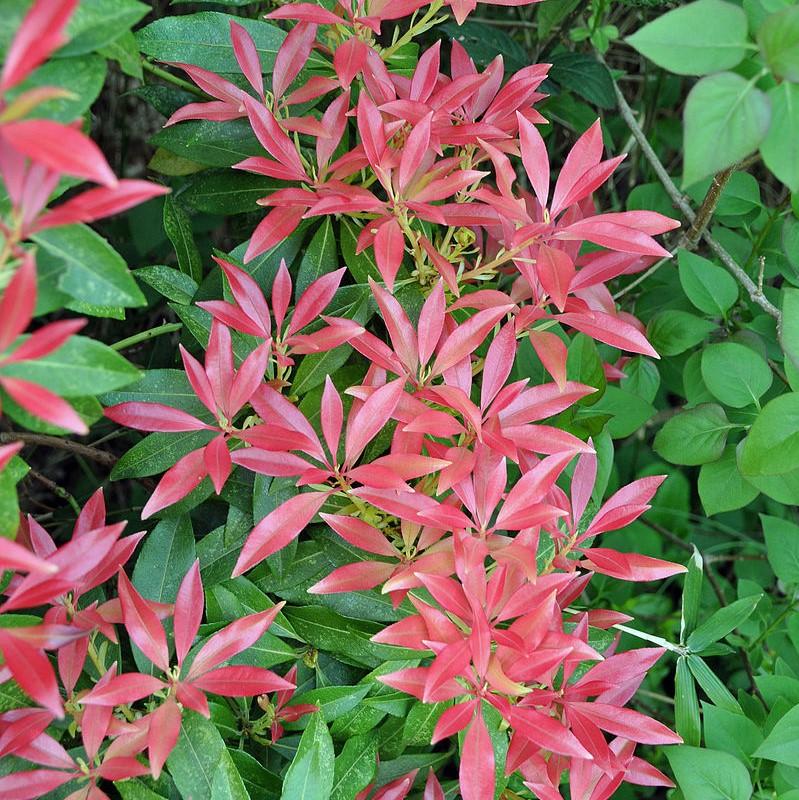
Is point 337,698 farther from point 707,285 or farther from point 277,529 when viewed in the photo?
point 707,285

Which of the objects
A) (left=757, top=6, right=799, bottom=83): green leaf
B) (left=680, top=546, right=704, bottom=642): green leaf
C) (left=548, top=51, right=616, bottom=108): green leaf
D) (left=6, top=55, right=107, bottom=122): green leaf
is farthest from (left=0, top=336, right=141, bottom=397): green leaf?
(left=548, top=51, right=616, bottom=108): green leaf

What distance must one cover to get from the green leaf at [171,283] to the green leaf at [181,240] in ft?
0.10

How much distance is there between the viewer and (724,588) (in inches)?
64.7

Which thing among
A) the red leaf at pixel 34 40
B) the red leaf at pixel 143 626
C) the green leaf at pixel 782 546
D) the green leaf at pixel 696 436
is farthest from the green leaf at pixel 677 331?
the red leaf at pixel 34 40

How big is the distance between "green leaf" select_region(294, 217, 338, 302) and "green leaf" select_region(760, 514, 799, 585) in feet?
2.07

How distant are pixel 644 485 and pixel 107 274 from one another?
55 centimetres

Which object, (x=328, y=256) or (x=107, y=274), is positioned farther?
(x=328, y=256)

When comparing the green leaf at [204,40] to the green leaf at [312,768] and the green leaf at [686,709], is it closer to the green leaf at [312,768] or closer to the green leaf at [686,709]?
the green leaf at [312,768]

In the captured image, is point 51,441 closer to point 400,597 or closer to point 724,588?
point 400,597

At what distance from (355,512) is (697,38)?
51 cm

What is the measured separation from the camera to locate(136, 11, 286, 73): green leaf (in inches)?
34.6

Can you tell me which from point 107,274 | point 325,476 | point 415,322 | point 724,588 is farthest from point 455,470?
point 724,588

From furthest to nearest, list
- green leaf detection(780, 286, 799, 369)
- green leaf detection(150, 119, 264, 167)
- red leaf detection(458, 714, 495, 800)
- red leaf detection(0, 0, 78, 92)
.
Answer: green leaf detection(150, 119, 264, 167) → green leaf detection(780, 286, 799, 369) → red leaf detection(458, 714, 495, 800) → red leaf detection(0, 0, 78, 92)

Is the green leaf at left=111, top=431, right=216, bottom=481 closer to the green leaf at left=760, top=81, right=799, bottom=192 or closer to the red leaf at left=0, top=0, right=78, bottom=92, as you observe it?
the red leaf at left=0, top=0, right=78, bottom=92
